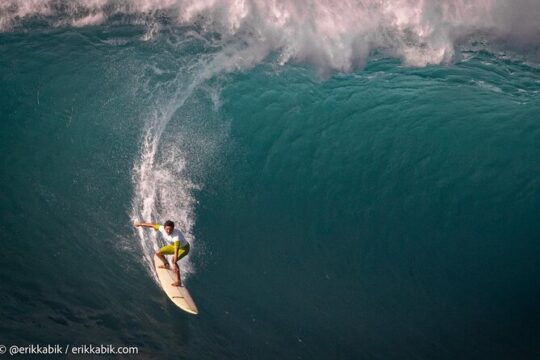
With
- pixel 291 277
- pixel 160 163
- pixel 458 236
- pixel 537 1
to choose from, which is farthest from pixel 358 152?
pixel 537 1

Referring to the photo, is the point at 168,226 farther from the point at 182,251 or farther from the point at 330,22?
the point at 330,22

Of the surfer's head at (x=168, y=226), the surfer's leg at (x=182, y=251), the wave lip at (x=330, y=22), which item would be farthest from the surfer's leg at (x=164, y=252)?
the wave lip at (x=330, y=22)

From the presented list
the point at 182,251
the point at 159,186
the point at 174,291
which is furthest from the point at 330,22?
the point at 174,291

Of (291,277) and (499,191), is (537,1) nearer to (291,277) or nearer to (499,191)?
(499,191)

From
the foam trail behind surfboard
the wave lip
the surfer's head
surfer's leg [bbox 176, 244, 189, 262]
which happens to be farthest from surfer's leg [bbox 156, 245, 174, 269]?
the wave lip

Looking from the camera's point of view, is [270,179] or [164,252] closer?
[164,252]
